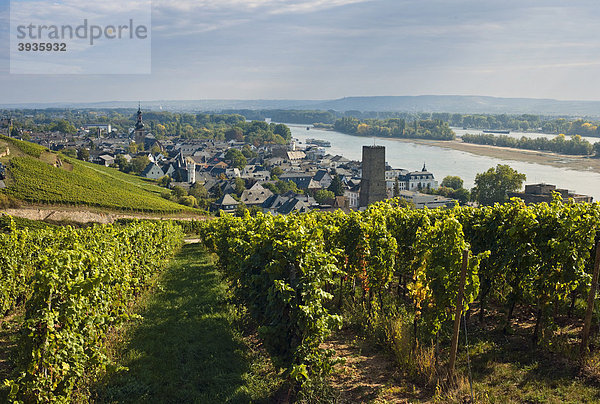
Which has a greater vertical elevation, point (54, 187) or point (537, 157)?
point (537, 157)

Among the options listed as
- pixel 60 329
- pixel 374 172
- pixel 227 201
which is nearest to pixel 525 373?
pixel 60 329

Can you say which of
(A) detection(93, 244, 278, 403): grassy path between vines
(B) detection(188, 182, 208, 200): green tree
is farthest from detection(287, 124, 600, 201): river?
(A) detection(93, 244, 278, 403): grassy path between vines

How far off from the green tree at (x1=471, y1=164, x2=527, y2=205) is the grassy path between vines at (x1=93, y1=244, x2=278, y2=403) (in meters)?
58.1

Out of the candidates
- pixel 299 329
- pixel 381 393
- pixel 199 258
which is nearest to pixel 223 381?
pixel 299 329

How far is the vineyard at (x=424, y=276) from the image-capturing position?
26.1ft

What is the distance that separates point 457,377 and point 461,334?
9.19 feet

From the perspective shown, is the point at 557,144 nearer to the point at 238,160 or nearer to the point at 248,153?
the point at 238,160

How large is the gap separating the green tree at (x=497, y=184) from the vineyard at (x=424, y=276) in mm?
56080

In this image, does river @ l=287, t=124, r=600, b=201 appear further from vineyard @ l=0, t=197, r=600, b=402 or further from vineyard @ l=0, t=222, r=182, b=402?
vineyard @ l=0, t=222, r=182, b=402

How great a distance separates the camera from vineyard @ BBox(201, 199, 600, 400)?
797 centimetres

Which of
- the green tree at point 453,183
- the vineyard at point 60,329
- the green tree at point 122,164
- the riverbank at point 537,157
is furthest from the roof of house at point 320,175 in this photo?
the vineyard at point 60,329

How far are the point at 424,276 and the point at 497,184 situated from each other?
60116 mm

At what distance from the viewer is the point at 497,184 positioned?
210 ft

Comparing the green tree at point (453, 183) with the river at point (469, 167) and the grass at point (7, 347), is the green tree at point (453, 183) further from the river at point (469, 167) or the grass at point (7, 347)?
the grass at point (7, 347)
